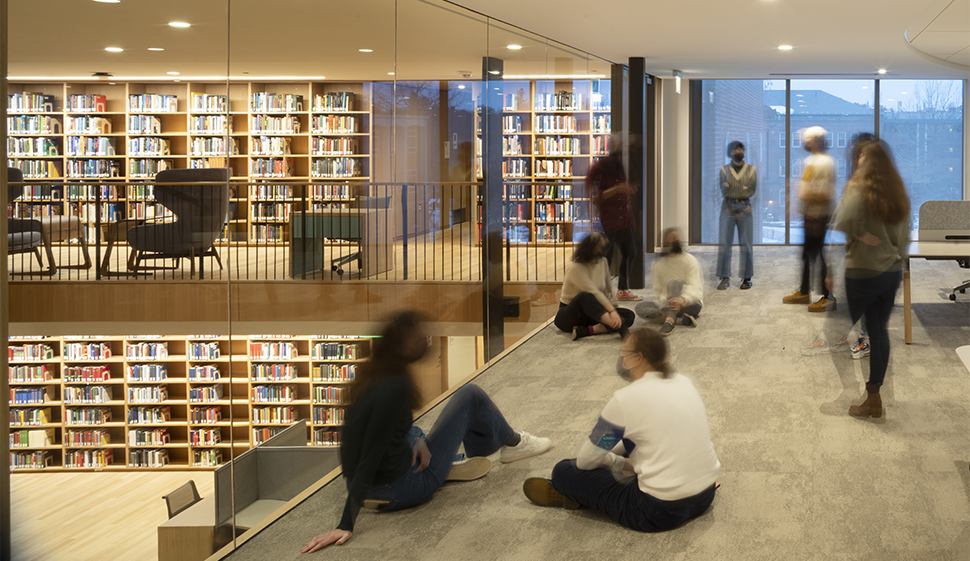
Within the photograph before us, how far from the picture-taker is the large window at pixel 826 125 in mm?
13477

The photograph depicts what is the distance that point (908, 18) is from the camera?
274 inches

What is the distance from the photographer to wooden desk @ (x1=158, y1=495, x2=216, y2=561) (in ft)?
10.5

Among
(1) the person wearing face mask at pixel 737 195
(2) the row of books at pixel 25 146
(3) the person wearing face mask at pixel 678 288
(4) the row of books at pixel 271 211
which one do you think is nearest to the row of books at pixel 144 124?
(2) the row of books at pixel 25 146

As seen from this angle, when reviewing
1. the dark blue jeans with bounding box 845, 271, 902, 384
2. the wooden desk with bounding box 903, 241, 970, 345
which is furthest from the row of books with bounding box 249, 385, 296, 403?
the wooden desk with bounding box 903, 241, 970, 345

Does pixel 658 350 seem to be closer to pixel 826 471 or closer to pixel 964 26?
pixel 826 471

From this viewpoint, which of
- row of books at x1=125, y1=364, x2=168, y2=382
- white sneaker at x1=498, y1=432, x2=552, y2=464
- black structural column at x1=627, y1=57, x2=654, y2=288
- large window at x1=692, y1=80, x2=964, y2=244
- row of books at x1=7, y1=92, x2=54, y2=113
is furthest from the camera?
large window at x1=692, y1=80, x2=964, y2=244

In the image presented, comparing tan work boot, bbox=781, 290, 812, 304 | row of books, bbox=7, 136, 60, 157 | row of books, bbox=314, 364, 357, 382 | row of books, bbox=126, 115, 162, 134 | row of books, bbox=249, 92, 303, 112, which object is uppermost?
row of books, bbox=249, 92, 303, 112

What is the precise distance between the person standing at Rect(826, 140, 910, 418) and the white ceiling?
2.30 metres

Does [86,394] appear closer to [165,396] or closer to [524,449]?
[165,396]

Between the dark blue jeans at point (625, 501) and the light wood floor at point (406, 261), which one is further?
the dark blue jeans at point (625, 501)

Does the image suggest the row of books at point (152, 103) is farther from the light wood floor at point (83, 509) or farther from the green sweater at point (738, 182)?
the green sweater at point (738, 182)

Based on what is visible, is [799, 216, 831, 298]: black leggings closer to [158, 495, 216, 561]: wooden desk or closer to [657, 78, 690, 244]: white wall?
[657, 78, 690, 244]: white wall

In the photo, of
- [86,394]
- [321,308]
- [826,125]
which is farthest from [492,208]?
[826,125]

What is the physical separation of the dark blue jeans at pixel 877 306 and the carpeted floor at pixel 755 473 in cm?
40
